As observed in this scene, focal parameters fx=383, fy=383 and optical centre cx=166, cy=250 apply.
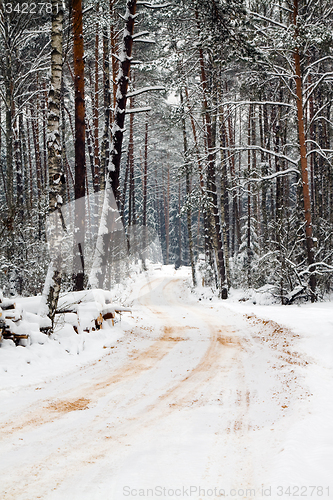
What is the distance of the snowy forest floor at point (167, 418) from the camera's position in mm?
3023

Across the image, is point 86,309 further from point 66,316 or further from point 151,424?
point 151,424

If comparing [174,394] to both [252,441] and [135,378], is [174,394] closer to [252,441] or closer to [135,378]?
[135,378]

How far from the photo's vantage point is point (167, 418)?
14.4 ft

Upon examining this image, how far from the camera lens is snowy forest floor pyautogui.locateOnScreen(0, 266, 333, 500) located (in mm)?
3023

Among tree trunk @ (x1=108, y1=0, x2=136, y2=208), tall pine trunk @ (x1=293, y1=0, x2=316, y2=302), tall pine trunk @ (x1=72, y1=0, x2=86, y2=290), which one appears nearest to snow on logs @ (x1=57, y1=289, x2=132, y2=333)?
tall pine trunk @ (x1=72, y1=0, x2=86, y2=290)

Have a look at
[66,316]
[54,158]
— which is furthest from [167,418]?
[54,158]

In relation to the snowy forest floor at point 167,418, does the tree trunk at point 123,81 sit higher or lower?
higher

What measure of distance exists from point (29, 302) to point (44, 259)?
19.9 ft

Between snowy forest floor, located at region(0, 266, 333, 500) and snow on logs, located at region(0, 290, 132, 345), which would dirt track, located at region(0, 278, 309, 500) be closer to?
snowy forest floor, located at region(0, 266, 333, 500)

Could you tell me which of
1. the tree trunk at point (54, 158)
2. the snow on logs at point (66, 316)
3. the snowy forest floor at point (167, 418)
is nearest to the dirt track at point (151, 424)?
the snowy forest floor at point (167, 418)

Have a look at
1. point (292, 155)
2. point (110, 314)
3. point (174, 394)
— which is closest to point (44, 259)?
point (110, 314)

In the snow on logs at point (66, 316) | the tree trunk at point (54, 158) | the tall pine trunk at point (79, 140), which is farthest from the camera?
the tall pine trunk at point (79, 140)

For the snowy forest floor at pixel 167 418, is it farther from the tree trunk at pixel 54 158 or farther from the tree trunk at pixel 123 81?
the tree trunk at pixel 123 81

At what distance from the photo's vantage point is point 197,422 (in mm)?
4266
